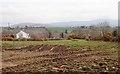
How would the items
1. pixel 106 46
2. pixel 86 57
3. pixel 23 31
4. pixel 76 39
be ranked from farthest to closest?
pixel 23 31 → pixel 76 39 → pixel 106 46 → pixel 86 57

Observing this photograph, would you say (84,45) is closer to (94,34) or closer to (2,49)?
(94,34)

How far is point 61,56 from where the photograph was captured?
5.96 m

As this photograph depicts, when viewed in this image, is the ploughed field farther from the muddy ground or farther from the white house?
the white house

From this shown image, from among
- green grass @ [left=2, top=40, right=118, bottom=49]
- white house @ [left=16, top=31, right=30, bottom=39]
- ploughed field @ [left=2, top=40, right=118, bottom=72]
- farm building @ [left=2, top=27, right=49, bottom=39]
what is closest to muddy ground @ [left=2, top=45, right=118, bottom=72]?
ploughed field @ [left=2, top=40, right=118, bottom=72]

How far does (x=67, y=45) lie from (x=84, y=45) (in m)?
0.47

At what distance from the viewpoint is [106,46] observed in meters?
6.53

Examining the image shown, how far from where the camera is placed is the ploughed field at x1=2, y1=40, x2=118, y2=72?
4689 millimetres

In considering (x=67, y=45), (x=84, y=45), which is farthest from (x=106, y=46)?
(x=67, y=45)

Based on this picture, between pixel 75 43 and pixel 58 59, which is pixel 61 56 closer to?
pixel 58 59

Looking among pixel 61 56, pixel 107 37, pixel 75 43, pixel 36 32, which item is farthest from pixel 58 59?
pixel 36 32

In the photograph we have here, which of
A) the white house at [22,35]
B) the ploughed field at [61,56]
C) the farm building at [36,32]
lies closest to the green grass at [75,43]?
the ploughed field at [61,56]

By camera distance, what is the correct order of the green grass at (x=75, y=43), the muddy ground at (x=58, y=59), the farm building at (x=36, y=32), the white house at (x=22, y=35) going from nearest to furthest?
1. the muddy ground at (x=58, y=59)
2. the green grass at (x=75, y=43)
3. the white house at (x=22, y=35)
4. the farm building at (x=36, y=32)

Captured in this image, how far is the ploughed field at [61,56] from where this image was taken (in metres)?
4.69

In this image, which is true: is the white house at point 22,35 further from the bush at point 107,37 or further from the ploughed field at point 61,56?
the bush at point 107,37
